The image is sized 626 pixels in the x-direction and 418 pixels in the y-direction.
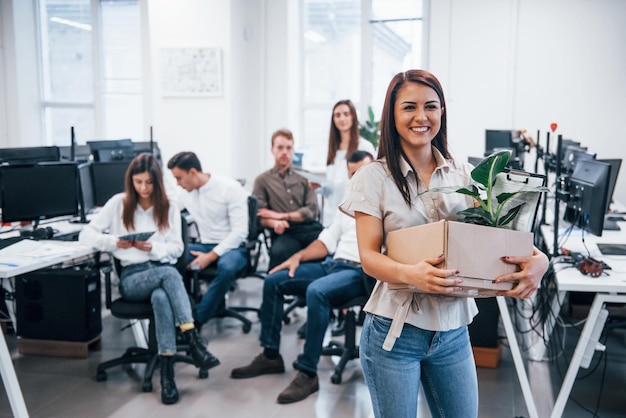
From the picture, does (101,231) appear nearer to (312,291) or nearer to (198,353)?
(198,353)

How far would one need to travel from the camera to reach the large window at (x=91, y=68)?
738 centimetres

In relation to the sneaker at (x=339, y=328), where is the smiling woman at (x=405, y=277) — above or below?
above

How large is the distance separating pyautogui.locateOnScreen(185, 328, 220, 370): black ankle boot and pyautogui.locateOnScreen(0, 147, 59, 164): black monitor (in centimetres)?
183

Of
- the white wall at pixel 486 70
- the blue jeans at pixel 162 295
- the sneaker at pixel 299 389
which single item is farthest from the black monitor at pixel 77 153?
the sneaker at pixel 299 389

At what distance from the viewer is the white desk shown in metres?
2.68

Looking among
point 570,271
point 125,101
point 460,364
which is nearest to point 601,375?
point 570,271

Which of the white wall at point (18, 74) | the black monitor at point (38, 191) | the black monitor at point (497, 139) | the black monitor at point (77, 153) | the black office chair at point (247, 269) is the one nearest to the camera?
the black monitor at point (38, 191)

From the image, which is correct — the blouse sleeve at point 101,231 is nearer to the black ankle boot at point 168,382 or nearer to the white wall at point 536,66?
the black ankle boot at point 168,382

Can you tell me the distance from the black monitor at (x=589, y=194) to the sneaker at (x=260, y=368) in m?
1.72

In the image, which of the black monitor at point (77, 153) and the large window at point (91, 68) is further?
the large window at point (91, 68)

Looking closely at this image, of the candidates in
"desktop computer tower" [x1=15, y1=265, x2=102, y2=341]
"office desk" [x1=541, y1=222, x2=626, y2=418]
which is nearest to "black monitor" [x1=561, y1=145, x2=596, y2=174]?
"office desk" [x1=541, y1=222, x2=626, y2=418]

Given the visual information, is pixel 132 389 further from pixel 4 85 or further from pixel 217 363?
pixel 4 85

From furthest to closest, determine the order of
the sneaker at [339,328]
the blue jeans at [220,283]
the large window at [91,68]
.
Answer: the large window at [91,68]
the sneaker at [339,328]
the blue jeans at [220,283]

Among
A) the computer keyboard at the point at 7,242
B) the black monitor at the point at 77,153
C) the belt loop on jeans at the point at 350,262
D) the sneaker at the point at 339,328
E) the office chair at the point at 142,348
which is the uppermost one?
the black monitor at the point at 77,153
